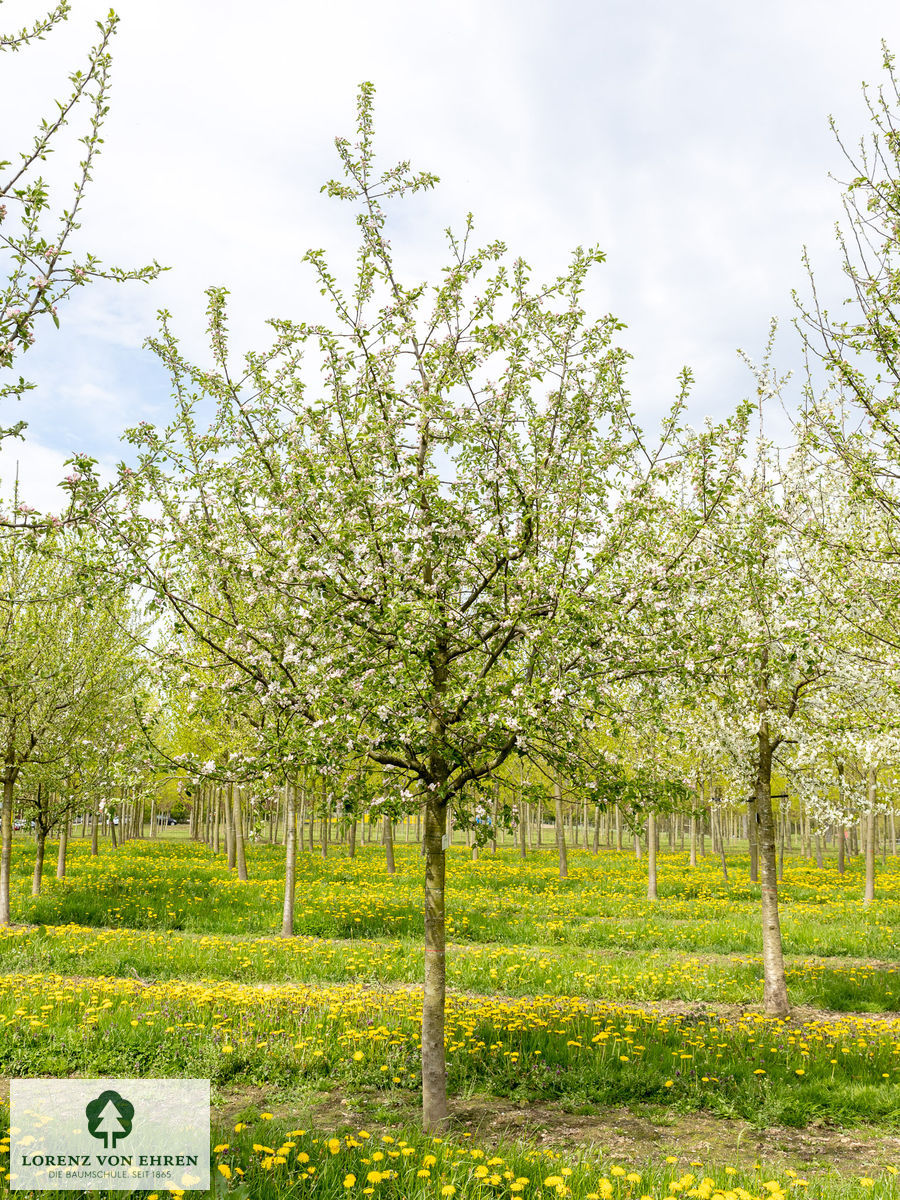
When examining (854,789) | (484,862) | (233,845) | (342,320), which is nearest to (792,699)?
(854,789)

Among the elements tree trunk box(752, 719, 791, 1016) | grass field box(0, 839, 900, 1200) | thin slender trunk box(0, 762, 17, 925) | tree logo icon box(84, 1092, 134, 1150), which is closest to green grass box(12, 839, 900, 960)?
grass field box(0, 839, 900, 1200)

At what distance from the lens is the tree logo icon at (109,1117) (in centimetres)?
514

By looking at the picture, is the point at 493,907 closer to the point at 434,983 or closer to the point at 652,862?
the point at 652,862

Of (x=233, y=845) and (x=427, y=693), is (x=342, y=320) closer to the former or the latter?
(x=427, y=693)

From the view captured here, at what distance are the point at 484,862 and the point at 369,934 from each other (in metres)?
14.4

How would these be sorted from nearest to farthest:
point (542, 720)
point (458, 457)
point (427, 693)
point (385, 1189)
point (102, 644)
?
point (385, 1189)
point (542, 720)
point (427, 693)
point (458, 457)
point (102, 644)

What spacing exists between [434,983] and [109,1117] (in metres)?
2.52

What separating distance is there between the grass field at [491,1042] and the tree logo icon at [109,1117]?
676 millimetres

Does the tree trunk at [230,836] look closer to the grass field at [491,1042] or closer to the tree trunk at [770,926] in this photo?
the grass field at [491,1042]

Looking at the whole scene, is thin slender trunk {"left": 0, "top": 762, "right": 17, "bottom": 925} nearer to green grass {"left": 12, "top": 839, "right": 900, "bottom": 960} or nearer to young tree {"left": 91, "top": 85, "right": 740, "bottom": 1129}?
green grass {"left": 12, "top": 839, "right": 900, "bottom": 960}

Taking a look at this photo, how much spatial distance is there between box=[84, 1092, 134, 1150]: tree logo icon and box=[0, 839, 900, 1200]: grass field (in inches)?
26.6

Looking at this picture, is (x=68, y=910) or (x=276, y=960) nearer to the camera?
(x=276, y=960)

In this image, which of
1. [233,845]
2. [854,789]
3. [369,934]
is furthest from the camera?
[233,845]

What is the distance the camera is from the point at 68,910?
48.9 ft
